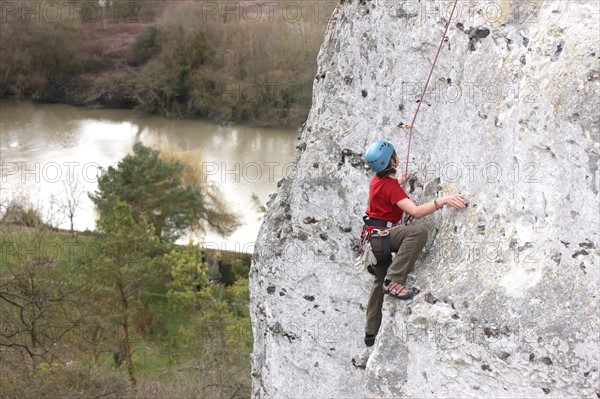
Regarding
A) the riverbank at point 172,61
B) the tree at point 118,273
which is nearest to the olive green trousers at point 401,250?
the tree at point 118,273

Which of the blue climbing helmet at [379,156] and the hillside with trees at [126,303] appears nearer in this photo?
the blue climbing helmet at [379,156]

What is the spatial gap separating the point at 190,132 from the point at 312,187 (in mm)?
31375

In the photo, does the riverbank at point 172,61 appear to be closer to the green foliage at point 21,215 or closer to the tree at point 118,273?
the green foliage at point 21,215

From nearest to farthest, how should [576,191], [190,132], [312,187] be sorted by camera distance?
[576,191], [312,187], [190,132]

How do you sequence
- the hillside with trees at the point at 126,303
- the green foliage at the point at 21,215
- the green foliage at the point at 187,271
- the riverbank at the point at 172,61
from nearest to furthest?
the hillside with trees at the point at 126,303 → the green foliage at the point at 187,271 → the green foliage at the point at 21,215 → the riverbank at the point at 172,61

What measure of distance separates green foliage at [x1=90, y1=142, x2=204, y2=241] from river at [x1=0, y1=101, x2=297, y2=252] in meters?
1.83

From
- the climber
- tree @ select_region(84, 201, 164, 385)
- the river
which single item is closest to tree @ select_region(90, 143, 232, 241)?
the river

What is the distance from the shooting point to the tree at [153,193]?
83.2 ft

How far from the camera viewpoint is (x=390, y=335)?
15.8 ft

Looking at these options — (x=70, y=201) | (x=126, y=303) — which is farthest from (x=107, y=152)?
(x=126, y=303)

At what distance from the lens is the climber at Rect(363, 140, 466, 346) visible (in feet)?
15.8

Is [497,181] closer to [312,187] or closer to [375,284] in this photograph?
[375,284]

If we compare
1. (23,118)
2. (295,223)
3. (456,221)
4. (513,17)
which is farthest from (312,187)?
(23,118)

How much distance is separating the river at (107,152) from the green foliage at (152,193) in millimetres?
1829
